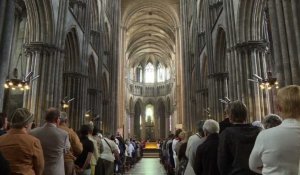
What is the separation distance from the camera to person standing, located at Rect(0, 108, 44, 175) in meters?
3.22

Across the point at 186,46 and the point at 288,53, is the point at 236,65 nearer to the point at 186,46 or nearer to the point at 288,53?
the point at 288,53

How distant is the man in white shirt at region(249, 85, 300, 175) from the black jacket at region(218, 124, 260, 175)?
0.70 m

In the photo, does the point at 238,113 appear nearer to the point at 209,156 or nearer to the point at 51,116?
the point at 209,156

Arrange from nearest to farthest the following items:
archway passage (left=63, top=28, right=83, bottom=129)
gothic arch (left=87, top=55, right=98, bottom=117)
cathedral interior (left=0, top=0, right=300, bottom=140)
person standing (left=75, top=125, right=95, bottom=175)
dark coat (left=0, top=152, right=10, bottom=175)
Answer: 1. dark coat (left=0, top=152, right=10, bottom=175)
2. person standing (left=75, top=125, right=95, bottom=175)
3. cathedral interior (left=0, top=0, right=300, bottom=140)
4. archway passage (left=63, top=28, right=83, bottom=129)
5. gothic arch (left=87, top=55, right=98, bottom=117)

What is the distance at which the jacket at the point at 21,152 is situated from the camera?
3219 millimetres

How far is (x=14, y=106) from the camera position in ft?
61.0

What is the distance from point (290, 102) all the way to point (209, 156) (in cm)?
215

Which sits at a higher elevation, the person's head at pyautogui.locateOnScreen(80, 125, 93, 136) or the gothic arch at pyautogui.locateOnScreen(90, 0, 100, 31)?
the gothic arch at pyautogui.locateOnScreen(90, 0, 100, 31)

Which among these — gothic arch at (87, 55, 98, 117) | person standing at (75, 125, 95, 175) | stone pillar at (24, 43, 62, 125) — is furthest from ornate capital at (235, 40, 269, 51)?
gothic arch at (87, 55, 98, 117)

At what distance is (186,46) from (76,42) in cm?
1692

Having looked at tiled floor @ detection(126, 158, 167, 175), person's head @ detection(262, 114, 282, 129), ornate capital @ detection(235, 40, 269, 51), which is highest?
ornate capital @ detection(235, 40, 269, 51)

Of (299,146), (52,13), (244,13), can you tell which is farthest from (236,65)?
(299,146)

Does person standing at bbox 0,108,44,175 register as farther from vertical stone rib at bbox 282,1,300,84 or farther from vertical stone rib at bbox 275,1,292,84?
vertical stone rib at bbox 275,1,292,84

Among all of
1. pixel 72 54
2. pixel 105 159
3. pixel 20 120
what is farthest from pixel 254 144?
pixel 72 54
